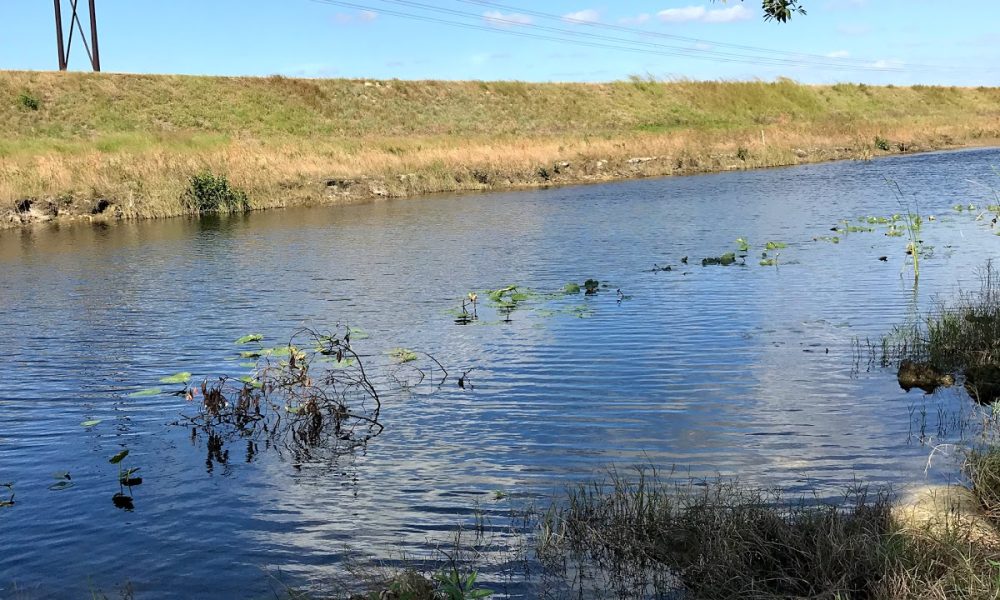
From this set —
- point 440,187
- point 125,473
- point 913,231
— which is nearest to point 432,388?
point 125,473

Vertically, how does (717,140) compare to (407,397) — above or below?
above

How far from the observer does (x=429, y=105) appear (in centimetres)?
7219

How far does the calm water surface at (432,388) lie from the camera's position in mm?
6500

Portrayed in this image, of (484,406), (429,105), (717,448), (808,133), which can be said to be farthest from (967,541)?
(429,105)

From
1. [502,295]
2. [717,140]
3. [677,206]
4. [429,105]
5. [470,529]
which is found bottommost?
[470,529]

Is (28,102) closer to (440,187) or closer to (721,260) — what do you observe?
(440,187)

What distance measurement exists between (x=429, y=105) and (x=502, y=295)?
59.0 m

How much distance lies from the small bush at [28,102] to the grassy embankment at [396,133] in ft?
0.42

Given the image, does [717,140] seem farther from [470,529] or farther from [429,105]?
[470,529]

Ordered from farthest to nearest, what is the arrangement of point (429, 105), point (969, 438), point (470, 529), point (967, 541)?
1. point (429, 105)
2. point (969, 438)
3. point (470, 529)
4. point (967, 541)

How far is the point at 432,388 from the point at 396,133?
180ft

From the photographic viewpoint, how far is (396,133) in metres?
63.0

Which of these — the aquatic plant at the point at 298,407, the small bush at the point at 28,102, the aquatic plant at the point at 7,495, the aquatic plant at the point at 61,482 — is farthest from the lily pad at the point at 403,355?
the small bush at the point at 28,102

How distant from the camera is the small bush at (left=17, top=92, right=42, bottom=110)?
2245 inches
